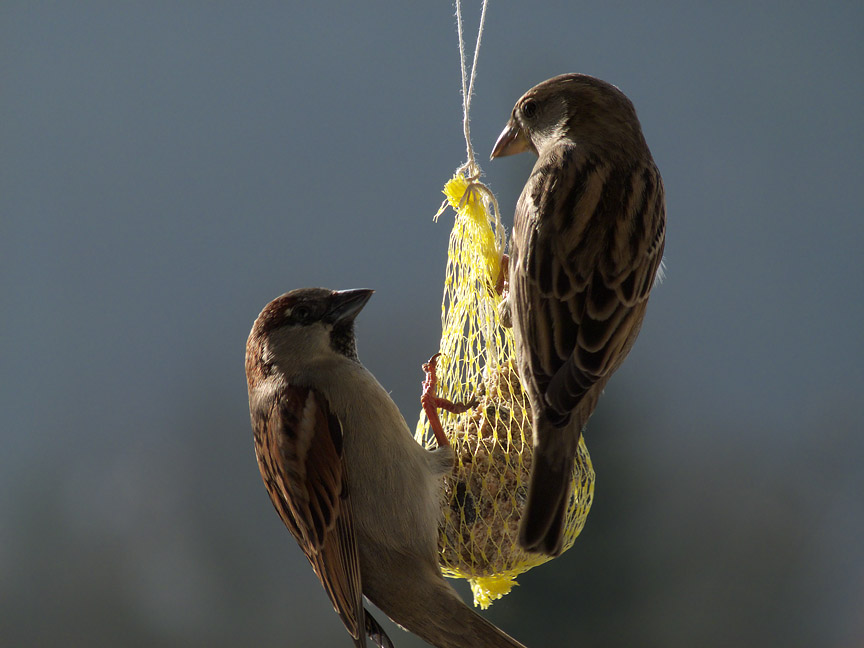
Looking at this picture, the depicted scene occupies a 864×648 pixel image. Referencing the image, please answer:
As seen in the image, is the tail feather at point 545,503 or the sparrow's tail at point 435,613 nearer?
the tail feather at point 545,503

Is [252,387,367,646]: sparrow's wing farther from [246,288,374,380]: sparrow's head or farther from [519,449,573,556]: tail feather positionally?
[519,449,573,556]: tail feather

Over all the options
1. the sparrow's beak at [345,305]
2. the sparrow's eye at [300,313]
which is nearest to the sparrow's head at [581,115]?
the sparrow's beak at [345,305]

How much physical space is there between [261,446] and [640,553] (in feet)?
11.3

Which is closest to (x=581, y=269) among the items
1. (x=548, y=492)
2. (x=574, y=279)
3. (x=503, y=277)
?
(x=574, y=279)

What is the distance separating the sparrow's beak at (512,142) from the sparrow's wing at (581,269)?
0.91 ft

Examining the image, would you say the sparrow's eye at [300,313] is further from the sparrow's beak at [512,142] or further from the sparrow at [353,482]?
the sparrow's beak at [512,142]

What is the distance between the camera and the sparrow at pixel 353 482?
186cm

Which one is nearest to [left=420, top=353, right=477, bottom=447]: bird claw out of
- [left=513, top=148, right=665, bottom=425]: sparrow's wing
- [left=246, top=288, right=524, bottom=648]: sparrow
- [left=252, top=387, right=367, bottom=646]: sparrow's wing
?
[left=246, top=288, right=524, bottom=648]: sparrow

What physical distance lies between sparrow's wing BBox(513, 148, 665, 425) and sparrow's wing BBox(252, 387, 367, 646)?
19.9 inches

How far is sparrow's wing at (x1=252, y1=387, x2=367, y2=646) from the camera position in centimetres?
186
